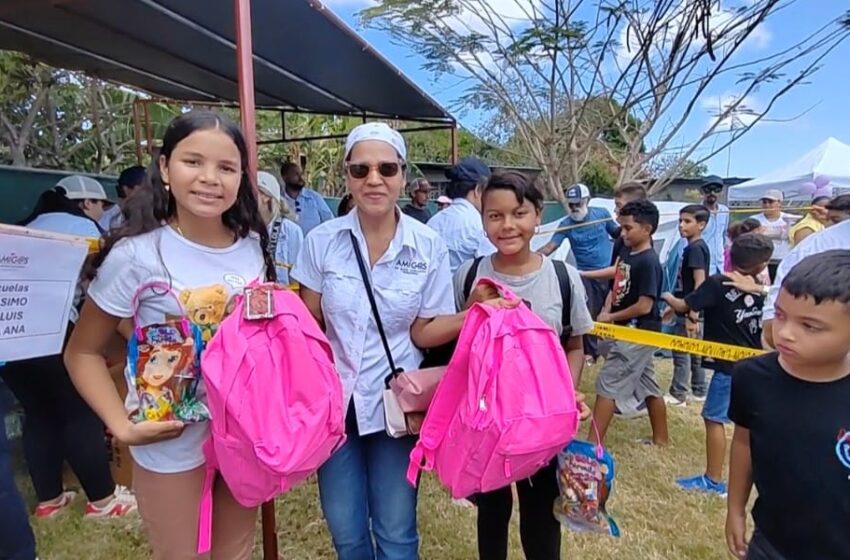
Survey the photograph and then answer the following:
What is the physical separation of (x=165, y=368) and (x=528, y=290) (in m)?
1.14

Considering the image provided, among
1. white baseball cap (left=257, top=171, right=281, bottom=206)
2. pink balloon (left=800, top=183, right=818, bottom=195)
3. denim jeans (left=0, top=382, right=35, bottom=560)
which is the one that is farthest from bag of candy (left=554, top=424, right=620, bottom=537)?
pink balloon (left=800, top=183, right=818, bottom=195)

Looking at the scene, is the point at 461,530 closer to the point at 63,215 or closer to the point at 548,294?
the point at 548,294

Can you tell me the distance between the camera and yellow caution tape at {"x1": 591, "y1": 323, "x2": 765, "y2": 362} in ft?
10.8

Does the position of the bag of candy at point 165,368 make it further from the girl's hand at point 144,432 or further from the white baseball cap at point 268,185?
the white baseball cap at point 268,185

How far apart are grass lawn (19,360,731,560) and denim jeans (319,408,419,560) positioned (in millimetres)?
1127

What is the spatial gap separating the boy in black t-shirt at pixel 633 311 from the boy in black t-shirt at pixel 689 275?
2.39ft

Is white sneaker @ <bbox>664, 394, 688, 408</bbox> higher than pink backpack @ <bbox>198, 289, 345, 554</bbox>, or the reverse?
pink backpack @ <bbox>198, 289, 345, 554</bbox>

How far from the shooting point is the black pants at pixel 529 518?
6.75ft

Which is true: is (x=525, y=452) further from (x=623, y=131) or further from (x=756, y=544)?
(x=623, y=131)

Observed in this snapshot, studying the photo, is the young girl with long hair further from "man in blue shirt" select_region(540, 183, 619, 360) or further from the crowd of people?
"man in blue shirt" select_region(540, 183, 619, 360)

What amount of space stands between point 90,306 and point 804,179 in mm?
13777

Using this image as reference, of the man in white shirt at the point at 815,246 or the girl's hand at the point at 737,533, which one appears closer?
the girl's hand at the point at 737,533

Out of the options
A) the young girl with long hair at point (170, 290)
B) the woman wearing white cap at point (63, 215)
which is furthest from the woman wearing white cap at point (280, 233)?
the young girl with long hair at point (170, 290)

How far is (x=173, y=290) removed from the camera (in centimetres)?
153
